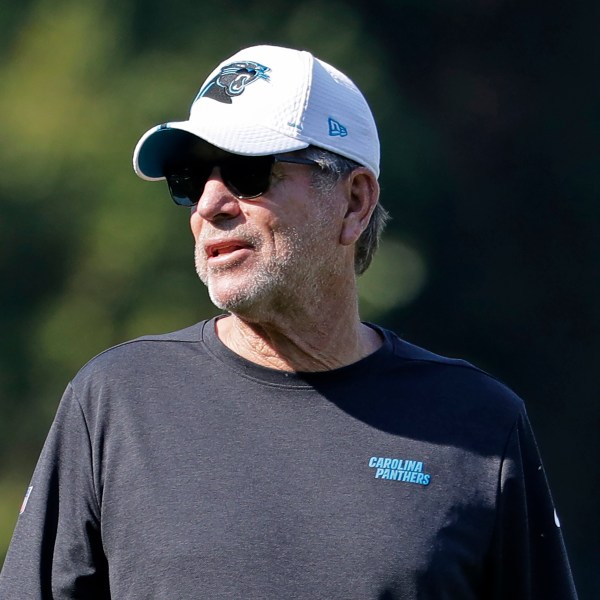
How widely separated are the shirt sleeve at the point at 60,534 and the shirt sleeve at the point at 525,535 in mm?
691

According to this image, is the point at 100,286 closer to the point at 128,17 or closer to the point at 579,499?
the point at 128,17

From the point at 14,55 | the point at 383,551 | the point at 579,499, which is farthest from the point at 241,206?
the point at 579,499

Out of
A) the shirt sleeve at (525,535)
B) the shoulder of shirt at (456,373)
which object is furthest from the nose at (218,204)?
the shirt sleeve at (525,535)

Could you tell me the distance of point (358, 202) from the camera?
2.42m

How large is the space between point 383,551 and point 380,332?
505mm

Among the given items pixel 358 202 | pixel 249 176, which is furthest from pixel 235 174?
pixel 358 202

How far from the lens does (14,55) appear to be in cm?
643

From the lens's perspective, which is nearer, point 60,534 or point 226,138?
point 60,534

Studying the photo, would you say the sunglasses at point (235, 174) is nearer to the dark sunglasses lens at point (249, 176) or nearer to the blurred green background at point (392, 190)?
the dark sunglasses lens at point (249, 176)

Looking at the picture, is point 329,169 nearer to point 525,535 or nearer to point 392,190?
point 525,535

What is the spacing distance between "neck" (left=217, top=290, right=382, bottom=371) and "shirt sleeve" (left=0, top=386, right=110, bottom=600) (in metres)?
0.34

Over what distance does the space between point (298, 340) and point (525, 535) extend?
529 mm

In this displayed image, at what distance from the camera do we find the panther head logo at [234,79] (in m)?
2.30

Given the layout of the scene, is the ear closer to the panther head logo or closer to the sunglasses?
the sunglasses
